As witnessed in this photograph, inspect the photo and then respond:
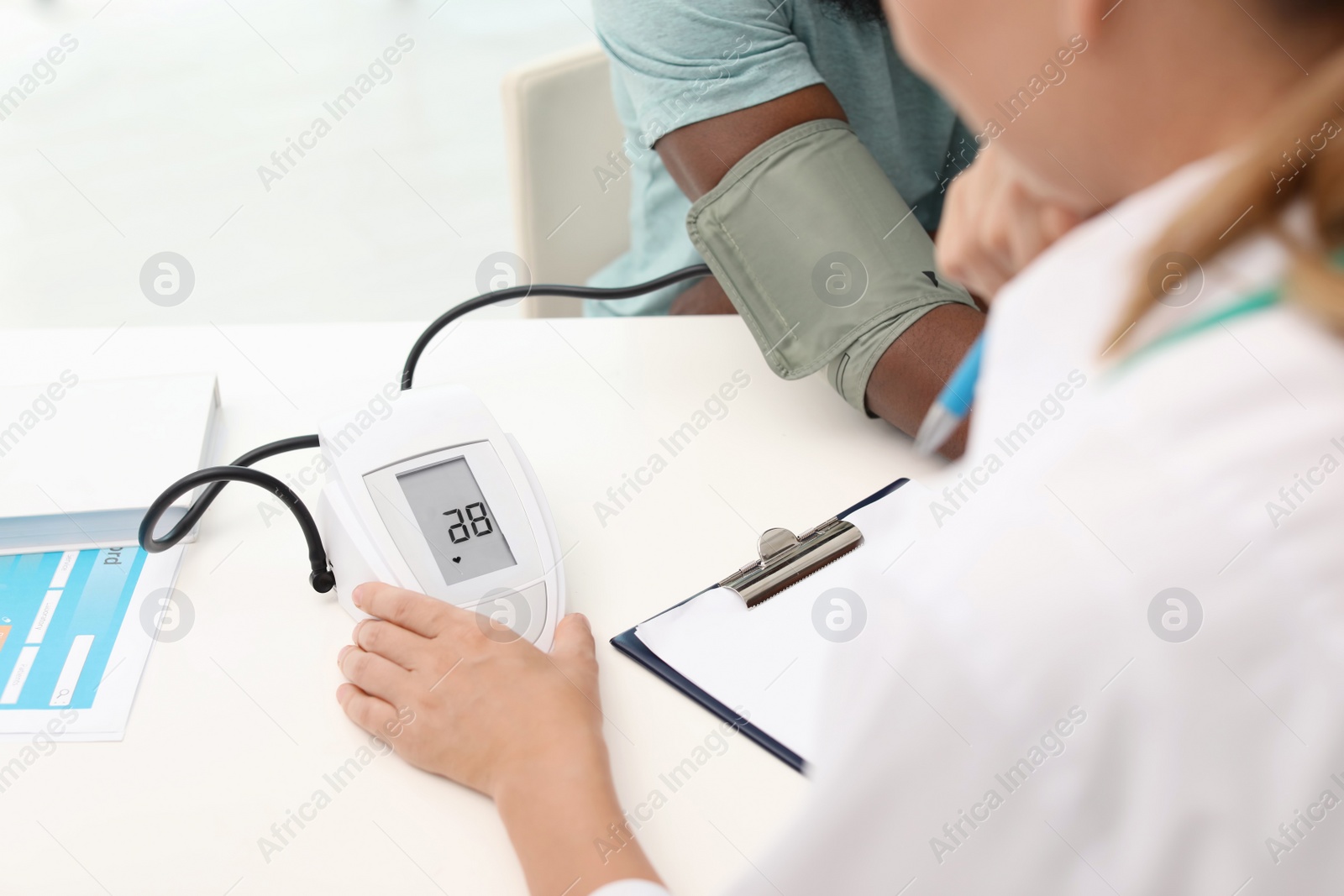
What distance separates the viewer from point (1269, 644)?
0.29 m

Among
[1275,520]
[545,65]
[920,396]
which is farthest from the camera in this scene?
[545,65]

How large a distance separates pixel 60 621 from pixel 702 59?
67 cm

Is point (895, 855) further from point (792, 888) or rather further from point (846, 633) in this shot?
point (846, 633)

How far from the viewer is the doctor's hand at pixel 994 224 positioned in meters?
0.54

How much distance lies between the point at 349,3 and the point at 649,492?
10.9 ft

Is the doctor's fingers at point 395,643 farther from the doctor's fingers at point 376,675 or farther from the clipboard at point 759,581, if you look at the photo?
the clipboard at point 759,581

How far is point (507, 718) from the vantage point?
1.94 feet

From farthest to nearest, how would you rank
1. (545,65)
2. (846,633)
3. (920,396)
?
(545,65) → (920,396) → (846,633)

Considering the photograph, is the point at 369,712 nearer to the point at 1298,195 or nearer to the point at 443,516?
the point at 443,516

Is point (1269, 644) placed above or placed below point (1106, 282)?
below

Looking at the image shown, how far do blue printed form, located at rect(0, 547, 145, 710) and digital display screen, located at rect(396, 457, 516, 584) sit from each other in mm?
203

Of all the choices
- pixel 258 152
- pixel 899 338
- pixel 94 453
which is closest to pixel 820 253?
pixel 899 338

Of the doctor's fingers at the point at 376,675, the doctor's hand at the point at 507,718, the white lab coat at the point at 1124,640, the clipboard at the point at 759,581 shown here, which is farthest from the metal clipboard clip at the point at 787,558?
the white lab coat at the point at 1124,640

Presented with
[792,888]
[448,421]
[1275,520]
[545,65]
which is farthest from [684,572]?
[545,65]
